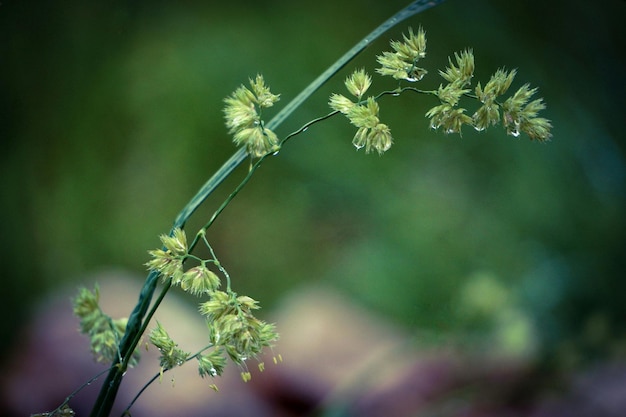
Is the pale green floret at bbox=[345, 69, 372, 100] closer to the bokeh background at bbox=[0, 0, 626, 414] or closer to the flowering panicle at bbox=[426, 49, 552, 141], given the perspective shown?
the flowering panicle at bbox=[426, 49, 552, 141]

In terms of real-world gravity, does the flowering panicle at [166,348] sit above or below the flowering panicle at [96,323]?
below

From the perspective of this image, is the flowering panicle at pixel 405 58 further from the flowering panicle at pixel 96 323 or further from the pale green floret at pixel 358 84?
the flowering panicle at pixel 96 323

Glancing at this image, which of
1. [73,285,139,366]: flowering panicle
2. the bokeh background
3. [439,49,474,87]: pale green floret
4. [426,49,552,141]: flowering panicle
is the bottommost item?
[73,285,139,366]: flowering panicle

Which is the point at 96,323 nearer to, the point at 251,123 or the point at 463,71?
the point at 251,123

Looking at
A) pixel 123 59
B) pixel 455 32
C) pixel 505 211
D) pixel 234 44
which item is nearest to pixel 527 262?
pixel 505 211

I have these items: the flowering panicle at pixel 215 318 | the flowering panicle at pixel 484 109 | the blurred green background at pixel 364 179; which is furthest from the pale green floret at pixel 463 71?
the blurred green background at pixel 364 179

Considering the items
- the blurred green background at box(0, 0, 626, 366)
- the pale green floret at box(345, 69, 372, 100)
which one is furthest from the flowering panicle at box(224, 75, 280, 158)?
the blurred green background at box(0, 0, 626, 366)

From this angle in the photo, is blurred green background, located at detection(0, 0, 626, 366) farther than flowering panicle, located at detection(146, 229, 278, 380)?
Yes

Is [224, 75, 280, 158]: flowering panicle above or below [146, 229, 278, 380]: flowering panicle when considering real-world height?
above

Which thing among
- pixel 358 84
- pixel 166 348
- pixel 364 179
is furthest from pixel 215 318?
pixel 364 179
